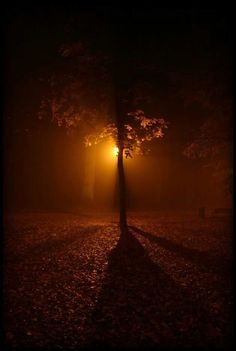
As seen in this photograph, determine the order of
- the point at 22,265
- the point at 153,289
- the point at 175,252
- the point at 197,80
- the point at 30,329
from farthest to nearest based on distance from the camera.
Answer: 1. the point at 197,80
2. the point at 175,252
3. the point at 22,265
4. the point at 153,289
5. the point at 30,329

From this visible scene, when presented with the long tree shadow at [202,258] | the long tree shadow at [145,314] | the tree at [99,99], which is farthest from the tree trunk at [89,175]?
the long tree shadow at [145,314]

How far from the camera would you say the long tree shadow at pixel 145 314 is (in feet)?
21.7

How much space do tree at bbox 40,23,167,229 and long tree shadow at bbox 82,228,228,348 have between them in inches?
304

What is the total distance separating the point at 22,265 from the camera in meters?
11.1

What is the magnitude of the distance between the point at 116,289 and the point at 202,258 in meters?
4.16

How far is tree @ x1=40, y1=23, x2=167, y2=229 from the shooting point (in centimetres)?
1658

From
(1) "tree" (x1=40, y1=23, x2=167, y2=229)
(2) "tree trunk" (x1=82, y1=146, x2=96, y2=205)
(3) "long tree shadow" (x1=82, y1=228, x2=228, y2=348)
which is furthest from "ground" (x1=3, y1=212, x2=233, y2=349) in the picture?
(2) "tree trunk" (x1=82, y1=146, x2=96, y2=205)

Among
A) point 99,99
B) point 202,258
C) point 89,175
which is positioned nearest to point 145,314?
point 202,258

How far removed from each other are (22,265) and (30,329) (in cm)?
435

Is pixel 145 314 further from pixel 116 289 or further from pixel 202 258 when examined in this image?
pixel 202 258

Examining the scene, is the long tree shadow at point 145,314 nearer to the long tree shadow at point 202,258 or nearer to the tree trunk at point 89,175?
the long tree shadow at point 202,258

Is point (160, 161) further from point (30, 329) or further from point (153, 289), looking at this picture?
point (30, 329)

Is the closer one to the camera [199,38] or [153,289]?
[153,289]

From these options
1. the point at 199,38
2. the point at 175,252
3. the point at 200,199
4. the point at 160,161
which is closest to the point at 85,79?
the point at 199,38
